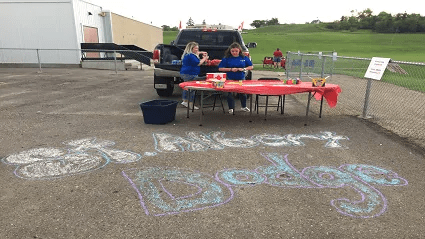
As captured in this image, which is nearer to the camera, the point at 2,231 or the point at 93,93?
the point at 2,231

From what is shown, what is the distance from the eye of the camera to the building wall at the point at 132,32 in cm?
2427

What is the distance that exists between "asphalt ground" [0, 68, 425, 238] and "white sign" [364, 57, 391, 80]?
1.02 meters

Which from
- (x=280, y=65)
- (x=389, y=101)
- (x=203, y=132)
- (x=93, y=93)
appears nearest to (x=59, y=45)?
(x=93, y=93)

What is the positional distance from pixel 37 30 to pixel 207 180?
19879 mm

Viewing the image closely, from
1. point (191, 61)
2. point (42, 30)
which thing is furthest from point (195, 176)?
point (42, 30)

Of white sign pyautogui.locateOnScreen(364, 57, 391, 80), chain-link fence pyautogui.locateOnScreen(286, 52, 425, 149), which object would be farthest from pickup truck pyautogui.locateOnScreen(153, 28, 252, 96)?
white sign pyautogui.locateOnScreen(364, 57, 391, 80)

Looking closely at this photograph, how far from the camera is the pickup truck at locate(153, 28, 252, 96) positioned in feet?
26.5

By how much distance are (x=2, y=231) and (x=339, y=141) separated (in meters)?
4.82

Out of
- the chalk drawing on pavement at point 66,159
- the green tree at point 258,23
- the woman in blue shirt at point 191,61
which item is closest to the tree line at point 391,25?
the green tree at point 258,23

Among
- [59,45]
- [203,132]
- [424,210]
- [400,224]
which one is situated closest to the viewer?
[400,224]

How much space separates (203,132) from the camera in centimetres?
558

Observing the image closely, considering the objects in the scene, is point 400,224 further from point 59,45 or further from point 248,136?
point 59,45

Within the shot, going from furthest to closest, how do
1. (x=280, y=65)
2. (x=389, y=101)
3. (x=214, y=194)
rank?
1. (x=280, y=65)
2. (x=389, y=101)
3. (x=214, y=194)

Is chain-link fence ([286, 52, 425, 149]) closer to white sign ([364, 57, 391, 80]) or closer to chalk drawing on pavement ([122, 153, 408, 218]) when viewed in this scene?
white sign ([364, 57, 391, 80])
